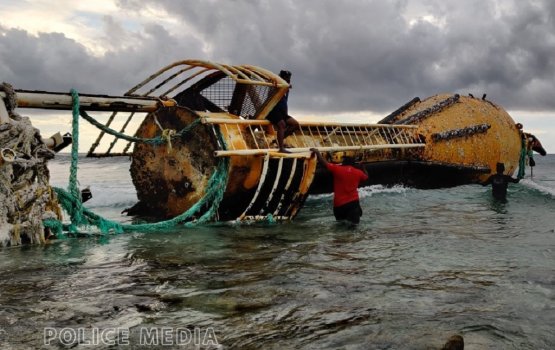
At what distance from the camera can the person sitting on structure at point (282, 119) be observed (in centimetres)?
899

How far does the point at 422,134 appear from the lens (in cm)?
1441

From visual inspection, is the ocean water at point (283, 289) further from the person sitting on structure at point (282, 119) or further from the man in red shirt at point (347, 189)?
the person sitting on structure at point (282, 119)

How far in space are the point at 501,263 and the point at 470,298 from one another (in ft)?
5.59

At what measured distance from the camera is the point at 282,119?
9.26 meters

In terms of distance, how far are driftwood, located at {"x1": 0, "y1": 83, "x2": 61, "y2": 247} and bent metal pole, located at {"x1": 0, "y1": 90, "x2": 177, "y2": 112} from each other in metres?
0.26

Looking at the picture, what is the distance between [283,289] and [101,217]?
3.85 metres

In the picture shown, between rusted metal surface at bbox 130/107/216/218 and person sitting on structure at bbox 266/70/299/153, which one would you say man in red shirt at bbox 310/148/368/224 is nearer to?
person sitting on structure at bbox 266/70/299/153

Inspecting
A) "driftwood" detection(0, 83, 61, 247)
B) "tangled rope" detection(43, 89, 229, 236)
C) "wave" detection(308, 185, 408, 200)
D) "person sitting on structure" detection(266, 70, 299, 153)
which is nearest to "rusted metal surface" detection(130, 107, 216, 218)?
"tangled rope" detection(43, 89, 229, 236)

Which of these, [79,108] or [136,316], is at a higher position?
[79,108]

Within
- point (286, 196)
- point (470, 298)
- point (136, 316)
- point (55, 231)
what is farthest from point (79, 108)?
point (470, 298)

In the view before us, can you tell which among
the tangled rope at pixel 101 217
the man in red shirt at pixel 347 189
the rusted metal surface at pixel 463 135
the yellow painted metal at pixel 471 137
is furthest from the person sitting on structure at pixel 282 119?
the yellow painted metal at pixel 471 137

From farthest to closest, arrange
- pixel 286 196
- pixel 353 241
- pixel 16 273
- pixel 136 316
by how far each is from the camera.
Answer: pixel 286 196, pixel 353 241, pixel 16 273, pixel 136 316

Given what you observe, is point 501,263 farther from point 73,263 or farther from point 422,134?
point 422,134

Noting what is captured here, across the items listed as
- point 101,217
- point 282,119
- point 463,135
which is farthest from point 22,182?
point 463,135
